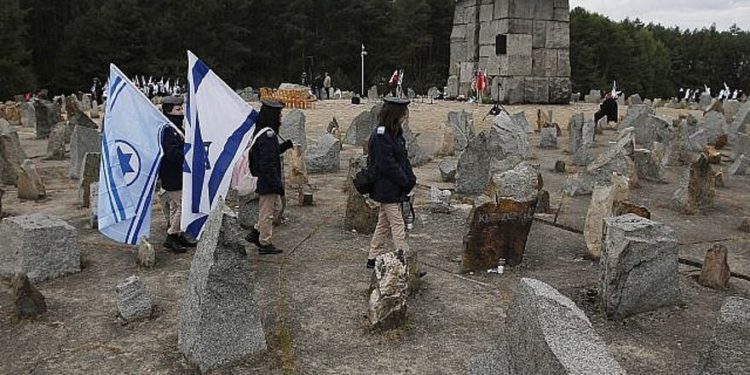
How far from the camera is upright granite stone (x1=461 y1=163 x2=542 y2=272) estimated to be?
6.06 metres

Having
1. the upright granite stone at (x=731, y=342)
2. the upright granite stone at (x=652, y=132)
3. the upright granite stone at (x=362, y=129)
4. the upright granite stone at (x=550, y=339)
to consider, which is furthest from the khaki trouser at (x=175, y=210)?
the upright granite stone at (x=652, y=132)

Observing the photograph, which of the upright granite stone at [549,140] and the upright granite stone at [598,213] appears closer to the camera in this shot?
the upright granite stone at [598,213]

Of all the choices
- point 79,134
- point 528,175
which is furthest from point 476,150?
point 79,134

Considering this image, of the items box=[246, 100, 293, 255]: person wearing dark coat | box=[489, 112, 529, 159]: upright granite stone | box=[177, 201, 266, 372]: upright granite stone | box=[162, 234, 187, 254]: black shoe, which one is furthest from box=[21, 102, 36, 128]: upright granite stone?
box=[177, 201, 266, 372]: upright granite stone

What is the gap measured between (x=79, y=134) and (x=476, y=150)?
6.28 m

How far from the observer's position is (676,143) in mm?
12930

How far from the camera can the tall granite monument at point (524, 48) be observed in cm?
2589

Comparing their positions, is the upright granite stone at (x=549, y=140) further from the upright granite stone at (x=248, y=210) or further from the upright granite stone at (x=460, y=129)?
the upright granite stone at (x=248, y=210)

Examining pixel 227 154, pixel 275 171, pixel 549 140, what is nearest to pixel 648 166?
pixel 549 140

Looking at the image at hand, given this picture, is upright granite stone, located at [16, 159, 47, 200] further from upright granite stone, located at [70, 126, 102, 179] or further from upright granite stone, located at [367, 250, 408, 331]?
upright granite stone, located at [367, 250, 408, 331]

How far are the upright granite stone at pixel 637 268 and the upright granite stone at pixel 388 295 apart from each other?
157 centimetres

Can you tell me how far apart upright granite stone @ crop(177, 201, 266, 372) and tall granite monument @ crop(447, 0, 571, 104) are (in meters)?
21.8

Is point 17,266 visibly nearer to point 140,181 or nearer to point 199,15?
point 140,181

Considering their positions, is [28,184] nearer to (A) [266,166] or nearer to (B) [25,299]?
(A) [266,166]
